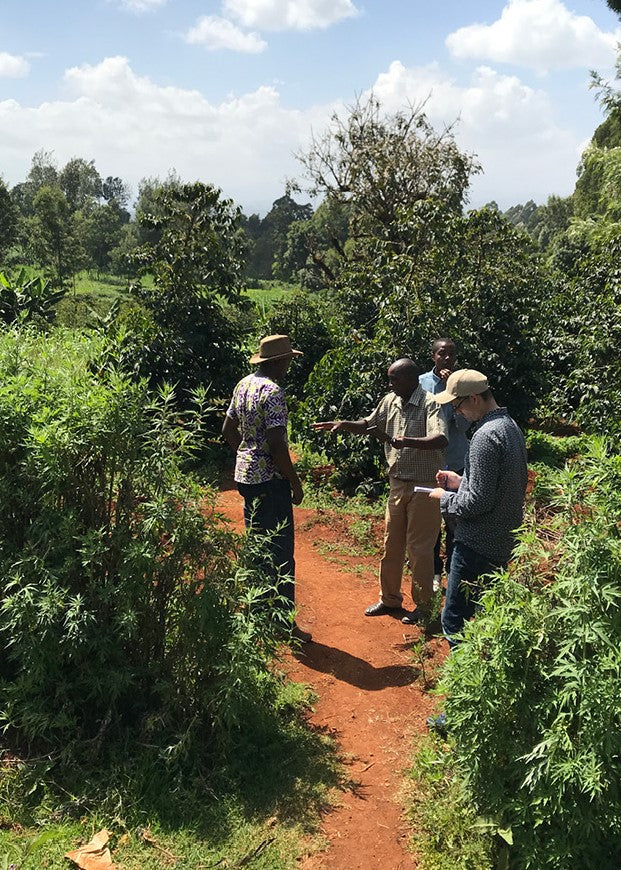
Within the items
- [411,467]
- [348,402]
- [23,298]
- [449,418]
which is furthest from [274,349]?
[23,298]

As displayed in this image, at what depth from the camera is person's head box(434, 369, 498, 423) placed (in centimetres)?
337

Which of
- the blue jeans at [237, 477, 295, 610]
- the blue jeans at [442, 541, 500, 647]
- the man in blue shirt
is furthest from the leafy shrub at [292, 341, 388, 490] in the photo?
the blue jeans at [442, 541, 500, 647]

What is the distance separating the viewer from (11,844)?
286 centimetres

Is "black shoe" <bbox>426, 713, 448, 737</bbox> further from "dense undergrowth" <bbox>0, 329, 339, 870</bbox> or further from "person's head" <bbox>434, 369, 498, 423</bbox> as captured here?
"person's head" <bbox>434, 369, 498, 423</bbox>

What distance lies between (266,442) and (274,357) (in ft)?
1.80

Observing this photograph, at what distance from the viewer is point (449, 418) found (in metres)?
4.82

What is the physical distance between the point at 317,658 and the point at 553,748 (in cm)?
234

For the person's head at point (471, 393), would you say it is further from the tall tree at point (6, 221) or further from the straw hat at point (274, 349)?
the tall tree at point (6, 221)

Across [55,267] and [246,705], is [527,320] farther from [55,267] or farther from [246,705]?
[55,267]

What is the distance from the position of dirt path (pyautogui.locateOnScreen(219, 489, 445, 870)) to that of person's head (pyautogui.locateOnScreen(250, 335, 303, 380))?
0.95 meters

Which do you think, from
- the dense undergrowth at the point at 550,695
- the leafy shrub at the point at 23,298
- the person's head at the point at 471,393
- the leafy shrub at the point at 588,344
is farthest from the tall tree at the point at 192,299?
the dense undergrowth at the point at 550,695

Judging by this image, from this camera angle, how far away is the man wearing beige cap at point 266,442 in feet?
13.6

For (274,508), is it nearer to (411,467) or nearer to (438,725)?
(411,467)

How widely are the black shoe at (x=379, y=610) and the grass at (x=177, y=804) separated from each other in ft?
5.20
